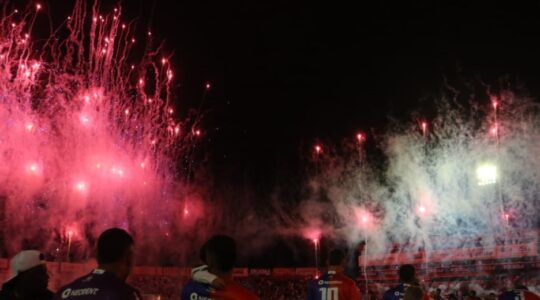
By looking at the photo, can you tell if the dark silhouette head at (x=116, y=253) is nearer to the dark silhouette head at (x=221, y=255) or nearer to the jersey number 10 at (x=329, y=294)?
the dark silhouette head at (x=221, y=255)

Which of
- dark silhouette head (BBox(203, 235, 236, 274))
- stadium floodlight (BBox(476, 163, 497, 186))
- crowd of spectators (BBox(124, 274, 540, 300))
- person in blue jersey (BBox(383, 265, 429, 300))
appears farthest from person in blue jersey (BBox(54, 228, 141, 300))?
stadium floodlight (BBox(476, 163, 497, 186))

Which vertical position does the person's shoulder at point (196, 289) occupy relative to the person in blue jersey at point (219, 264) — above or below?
below

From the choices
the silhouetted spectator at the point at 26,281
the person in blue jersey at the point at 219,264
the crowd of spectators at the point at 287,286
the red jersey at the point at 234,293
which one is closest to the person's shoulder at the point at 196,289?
the person in blue jersey at the point at 219,264

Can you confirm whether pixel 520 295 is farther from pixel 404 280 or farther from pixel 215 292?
pixel 215 292

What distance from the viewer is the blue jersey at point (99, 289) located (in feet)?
9.57

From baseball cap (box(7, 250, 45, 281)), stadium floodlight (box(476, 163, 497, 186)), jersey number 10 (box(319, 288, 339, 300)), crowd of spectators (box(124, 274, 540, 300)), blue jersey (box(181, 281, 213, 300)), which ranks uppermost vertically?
stadium floodlight (box(476, 163, 497, 186))

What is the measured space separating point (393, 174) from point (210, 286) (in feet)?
82.7

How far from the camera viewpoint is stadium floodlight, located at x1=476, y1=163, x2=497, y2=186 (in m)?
25.3

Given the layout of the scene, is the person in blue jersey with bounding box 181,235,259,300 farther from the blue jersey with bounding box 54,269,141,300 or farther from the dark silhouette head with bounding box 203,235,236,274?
the blue jersey with bounding box 54,269,141,300

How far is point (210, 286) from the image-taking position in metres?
3.52

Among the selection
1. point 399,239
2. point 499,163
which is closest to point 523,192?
point 499,163

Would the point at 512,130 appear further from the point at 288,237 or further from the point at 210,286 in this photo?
the point at 210,286

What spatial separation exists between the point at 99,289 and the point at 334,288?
3.90 metres

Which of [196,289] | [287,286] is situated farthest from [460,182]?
[196,289]
